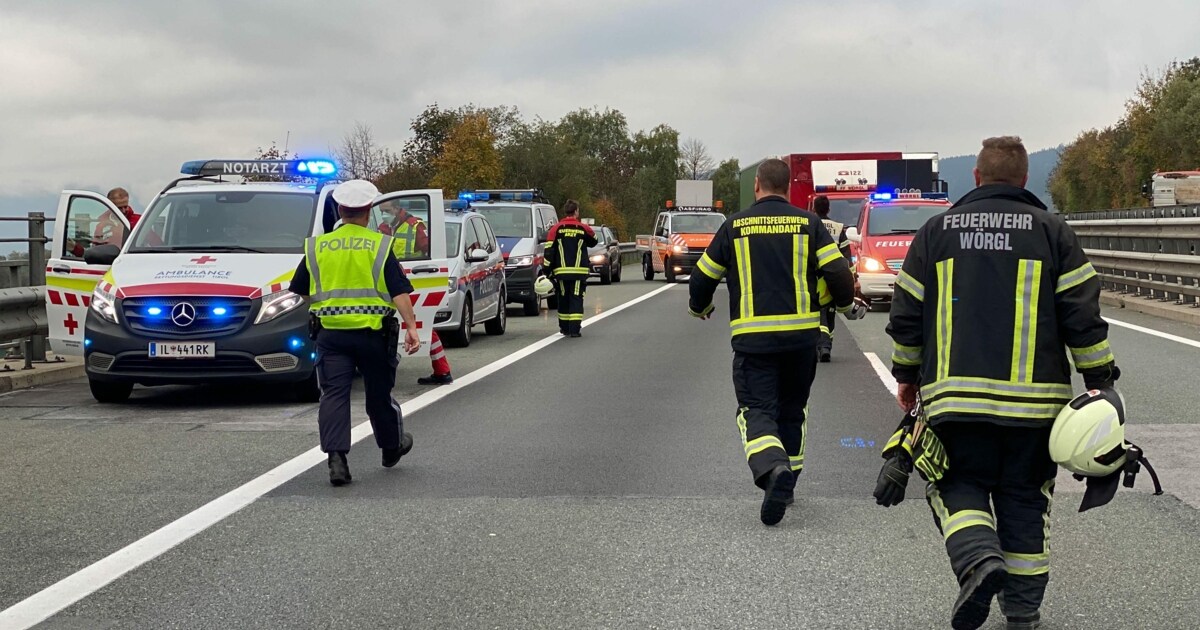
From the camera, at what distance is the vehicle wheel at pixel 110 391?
11216 mm

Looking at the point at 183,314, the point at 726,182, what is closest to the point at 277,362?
the point at 183,314

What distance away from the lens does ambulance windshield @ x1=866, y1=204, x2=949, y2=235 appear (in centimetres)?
2303

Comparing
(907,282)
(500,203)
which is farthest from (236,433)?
(500,203)

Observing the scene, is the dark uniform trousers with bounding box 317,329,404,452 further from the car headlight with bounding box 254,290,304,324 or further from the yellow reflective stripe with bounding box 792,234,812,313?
the car headlight with bounding box 254,290,304,324

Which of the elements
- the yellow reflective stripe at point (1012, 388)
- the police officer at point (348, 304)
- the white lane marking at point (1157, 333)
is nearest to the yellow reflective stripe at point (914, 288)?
the yellow reflective stripe at point (1012, 388)

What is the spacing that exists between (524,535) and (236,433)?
392cm

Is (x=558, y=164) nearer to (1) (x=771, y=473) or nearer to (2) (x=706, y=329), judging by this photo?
(2) (x=706, y=329)

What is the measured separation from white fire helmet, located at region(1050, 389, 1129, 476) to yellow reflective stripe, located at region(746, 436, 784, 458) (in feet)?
7.23

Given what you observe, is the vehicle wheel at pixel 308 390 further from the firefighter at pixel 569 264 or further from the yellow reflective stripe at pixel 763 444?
the firefighter at pixel 569 264

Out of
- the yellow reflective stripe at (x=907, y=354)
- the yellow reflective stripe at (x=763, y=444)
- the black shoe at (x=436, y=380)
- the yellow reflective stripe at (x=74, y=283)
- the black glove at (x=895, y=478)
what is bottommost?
the black shoe at (x=436, y=380)

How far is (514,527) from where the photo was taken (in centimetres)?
650

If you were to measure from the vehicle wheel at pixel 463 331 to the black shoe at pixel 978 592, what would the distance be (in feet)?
41.9

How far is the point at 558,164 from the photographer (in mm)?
98188

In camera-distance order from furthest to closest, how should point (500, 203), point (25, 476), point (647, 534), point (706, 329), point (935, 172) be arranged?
1. point (935, 172)
2. point (500, 203)
3. point (706, 329)
4. point (25, 476)
5. point (647, 534)
